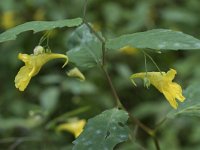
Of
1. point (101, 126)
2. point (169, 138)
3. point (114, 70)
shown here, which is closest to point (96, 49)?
point (101, 126)

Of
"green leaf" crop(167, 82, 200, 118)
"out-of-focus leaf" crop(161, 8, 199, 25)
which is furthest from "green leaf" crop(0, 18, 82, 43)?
"out-of-focus leaf" crop(161, 8, 199, 25)

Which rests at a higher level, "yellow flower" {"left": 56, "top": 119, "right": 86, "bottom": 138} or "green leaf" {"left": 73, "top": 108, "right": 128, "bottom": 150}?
"green leaf" {"left": 73, "top": 108, "right": 128, "bottom": 150}

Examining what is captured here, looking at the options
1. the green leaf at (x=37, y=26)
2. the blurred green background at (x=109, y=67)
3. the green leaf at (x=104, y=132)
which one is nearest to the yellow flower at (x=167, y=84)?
the green leaf at (x=104, y=132)

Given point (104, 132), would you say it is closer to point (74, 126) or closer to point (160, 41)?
point (160, 41)

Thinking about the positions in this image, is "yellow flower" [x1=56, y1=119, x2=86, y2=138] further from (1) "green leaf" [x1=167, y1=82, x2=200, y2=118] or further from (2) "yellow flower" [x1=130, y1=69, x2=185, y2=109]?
(2) "yellow flower" [x1=130, y1=69, x2=185, y2=109]

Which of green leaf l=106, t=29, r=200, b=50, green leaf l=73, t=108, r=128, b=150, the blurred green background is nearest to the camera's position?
green leaf l=106, t=29, r=200, b=50

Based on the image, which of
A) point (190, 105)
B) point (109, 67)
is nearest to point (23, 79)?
point (190, 105)

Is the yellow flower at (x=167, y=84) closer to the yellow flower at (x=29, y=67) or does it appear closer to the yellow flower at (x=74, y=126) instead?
the yellow flower at (x=29, y=67)
